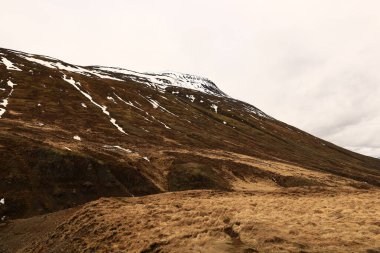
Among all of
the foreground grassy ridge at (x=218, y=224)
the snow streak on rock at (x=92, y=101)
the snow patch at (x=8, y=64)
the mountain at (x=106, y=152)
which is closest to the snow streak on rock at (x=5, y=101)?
the mountain at (x=106, y=152)

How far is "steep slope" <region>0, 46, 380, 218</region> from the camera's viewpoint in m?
45.4

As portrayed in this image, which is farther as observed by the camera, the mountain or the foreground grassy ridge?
the mountain

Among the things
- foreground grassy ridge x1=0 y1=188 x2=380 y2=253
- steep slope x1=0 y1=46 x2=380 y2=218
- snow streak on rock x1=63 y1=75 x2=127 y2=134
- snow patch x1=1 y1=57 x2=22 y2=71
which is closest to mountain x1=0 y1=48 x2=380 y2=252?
steep slope x1=0 y1=46 x2=380 y2=218

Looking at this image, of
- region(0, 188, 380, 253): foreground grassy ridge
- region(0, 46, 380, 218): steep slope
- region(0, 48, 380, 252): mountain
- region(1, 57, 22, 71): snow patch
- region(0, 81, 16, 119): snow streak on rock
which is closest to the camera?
region(0, 188, 380, 253): foreground grassy ridge

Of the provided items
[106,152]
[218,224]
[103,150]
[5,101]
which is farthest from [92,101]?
[218,224]

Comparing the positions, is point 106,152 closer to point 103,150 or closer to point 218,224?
point 103,150

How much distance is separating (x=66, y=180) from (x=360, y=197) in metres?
35.5

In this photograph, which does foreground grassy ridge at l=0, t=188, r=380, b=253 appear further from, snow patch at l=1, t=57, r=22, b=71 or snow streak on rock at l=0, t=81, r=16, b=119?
snow patch at l=1, t=57, r=22, b=71

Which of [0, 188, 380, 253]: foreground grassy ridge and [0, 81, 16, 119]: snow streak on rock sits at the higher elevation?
[0, 188, 380, 253]: foreground grassy ridge

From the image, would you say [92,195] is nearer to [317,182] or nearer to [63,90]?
[317,182]

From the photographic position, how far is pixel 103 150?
60719 mm

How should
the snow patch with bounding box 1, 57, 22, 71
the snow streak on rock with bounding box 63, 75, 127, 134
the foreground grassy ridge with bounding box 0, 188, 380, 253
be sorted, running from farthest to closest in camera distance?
the snow patch with bounding box 1, 57, 22, 71 < the snow streak on rock with bounding box 63, 75, 127, 134 < the foreground grassy ridge with bounding box 0, 188, 380, 253

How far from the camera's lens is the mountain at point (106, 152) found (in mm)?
44469

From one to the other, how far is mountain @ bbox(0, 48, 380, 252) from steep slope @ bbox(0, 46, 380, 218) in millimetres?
170
